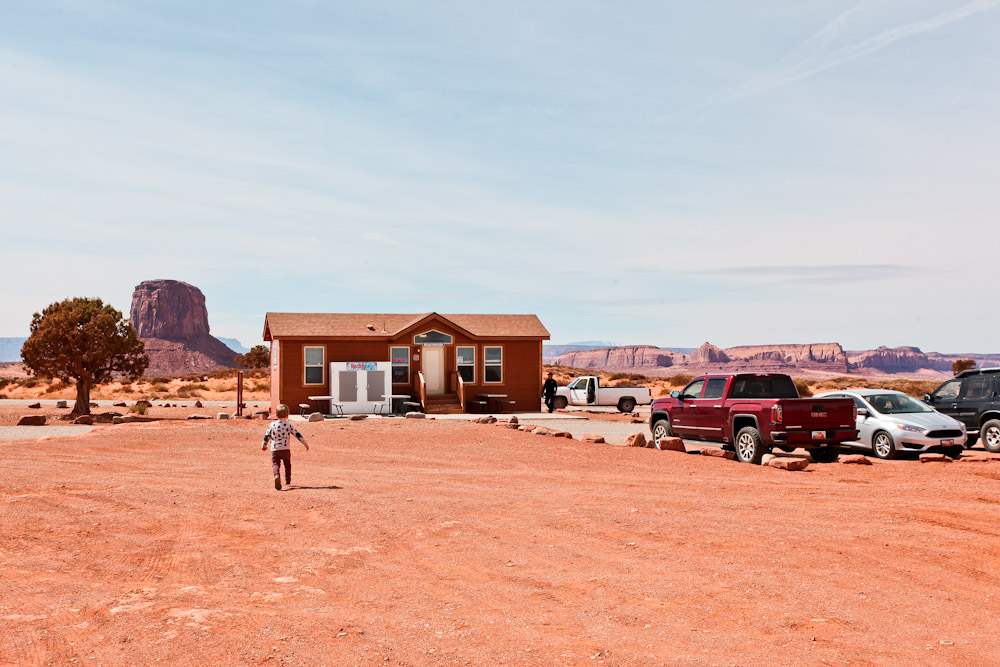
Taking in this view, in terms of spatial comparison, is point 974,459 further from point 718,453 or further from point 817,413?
point 718,453

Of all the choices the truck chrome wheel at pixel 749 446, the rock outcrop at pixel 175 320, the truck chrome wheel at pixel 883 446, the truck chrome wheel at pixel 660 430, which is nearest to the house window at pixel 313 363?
the truck chrome wheel at pixel 660 430

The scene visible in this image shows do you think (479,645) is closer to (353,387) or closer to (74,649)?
(74,649)

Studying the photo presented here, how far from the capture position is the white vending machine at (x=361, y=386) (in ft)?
102

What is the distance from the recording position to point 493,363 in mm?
34656

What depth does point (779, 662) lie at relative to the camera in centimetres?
546

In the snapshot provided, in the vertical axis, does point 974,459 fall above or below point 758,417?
below

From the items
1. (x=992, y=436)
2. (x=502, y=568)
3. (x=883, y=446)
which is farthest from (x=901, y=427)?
(x=502, y=568)

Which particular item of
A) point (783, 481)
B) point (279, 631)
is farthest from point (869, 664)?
point (783, 481)

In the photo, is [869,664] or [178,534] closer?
[869,664]

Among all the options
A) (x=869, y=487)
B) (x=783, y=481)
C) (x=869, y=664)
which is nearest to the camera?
(x=869, y=664)

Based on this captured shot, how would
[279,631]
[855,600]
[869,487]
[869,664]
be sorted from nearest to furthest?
[869,664]
[279,631]
[855,600]
[869,487]

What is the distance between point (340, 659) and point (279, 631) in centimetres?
73

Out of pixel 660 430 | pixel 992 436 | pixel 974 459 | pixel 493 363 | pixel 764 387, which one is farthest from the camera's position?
pixel 493 363

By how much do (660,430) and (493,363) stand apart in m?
15.7
